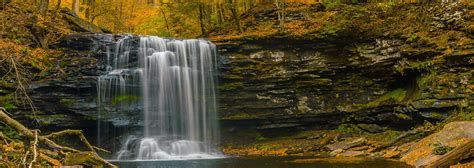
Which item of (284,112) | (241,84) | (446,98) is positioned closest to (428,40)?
(446,98)

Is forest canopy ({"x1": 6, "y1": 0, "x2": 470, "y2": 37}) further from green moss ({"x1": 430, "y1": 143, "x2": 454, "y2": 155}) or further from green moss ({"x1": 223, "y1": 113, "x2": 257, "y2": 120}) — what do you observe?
green moss ({"x1": 430, "y1": 143, "x2": 454, "y2": 155})

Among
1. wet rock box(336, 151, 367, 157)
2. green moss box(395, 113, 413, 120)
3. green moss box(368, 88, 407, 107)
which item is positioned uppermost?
green moss box(368, 88, 407, 107)

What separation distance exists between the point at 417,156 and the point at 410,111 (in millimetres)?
6342

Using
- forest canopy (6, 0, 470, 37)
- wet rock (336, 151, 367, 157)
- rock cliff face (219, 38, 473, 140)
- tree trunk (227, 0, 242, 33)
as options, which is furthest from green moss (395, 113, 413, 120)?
tree trunk (227, 0, 242, 33)

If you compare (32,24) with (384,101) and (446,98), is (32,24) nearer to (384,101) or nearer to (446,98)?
(384,101)

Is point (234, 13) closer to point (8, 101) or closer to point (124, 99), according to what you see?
point (124, 99)

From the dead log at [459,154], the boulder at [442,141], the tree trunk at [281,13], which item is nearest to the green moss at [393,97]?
the tree trunk at [281,13]

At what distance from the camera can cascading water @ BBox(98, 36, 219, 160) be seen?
791 inches

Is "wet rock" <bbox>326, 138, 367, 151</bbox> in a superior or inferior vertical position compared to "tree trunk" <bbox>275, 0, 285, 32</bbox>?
Answer: inferior

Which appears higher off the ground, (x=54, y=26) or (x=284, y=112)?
(x=54, y=26)

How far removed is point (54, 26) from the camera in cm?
1995

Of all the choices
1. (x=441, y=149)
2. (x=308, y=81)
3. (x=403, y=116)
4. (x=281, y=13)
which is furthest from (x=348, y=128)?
(x=441, y=149)

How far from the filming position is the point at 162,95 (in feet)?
68.5

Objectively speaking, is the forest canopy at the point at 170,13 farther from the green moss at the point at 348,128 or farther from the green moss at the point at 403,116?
the green moss at the point at 348,128
